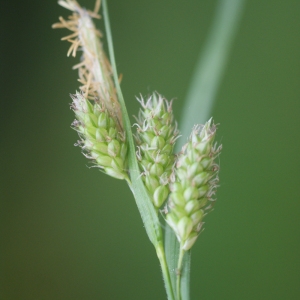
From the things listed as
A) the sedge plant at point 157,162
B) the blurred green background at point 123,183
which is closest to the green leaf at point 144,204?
the sedge plant at point 157,162

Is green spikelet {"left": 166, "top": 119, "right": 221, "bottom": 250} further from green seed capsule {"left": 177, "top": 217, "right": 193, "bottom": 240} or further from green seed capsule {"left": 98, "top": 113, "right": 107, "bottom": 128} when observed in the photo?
green seed capsule {"left": 98, "top": 113, "right": 107, "bottom": 128}

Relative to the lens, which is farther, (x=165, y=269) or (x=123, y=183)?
(x=123, y=183)

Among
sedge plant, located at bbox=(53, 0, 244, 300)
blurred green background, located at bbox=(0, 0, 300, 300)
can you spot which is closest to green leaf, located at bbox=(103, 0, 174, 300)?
sedge plant, located at bbox=(53, 0, 244, 300)

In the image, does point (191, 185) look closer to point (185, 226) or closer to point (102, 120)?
point (185, 226)

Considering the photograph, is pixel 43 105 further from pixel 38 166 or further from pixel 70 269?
pixel 70 269

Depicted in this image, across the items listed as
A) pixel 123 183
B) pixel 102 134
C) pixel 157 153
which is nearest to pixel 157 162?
pixel 157 153

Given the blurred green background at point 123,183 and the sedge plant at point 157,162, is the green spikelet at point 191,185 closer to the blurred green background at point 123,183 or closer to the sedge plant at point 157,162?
the sedge plant at point 157,162

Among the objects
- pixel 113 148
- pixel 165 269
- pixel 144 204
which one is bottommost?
pixel 165 269
